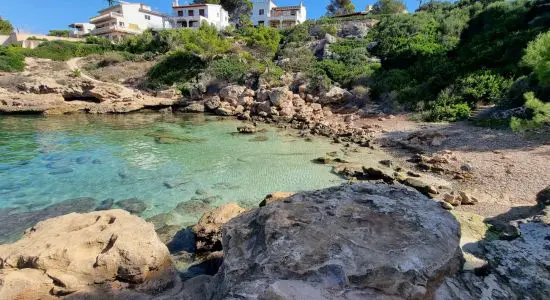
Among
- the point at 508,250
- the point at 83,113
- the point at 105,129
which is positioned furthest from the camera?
the point at 83,113

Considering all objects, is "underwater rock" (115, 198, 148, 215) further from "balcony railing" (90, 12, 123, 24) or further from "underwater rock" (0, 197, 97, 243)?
"balcony railing" (90, 12, 123, 24)

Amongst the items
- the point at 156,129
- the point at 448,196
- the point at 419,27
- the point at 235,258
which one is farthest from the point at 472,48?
the point at 235,258

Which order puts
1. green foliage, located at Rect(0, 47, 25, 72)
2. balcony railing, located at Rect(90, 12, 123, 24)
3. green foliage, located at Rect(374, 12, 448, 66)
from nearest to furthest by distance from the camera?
green foliage, located at Rect(374, 12, 448, 66), green foliage, located at Rect(0, 47, 25, 72), balcony railing, located at Rect(90, 12, 123, 24)

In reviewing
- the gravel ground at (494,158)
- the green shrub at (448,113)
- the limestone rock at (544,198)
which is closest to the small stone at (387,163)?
the gravel ground at (494,158)

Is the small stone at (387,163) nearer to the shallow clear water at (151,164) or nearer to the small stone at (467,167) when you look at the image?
the shallow clear water at (151,164)

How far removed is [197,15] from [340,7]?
29714 millimetres

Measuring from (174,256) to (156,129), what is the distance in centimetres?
1448

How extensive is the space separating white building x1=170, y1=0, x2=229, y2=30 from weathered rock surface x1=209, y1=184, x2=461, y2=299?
58754 millimetres

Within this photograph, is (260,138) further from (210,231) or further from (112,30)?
(112,30)

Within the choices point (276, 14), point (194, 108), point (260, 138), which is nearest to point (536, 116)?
point (260, 138)

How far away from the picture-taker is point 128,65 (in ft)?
125

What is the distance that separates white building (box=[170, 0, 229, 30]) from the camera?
193 ft

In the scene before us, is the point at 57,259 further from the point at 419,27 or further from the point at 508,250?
the point at 419,27

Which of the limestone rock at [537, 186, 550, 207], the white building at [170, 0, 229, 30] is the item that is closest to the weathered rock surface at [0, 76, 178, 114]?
the limestone rock at [537, 186, 550, 207]
